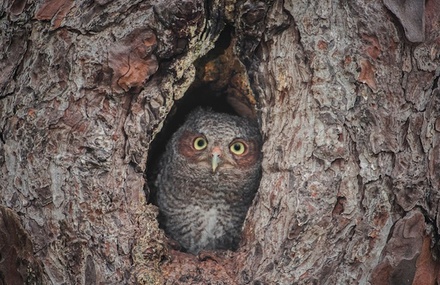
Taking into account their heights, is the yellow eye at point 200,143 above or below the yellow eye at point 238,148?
below

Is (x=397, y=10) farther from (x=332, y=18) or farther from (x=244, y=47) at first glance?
(x=244, y=47)

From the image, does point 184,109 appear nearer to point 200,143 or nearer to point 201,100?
point 201,100

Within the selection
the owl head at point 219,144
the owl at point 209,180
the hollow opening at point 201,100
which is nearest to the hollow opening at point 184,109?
the hollow opening at point 201,100

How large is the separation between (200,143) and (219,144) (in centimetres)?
17

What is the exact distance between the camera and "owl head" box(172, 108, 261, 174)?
422 centimetres

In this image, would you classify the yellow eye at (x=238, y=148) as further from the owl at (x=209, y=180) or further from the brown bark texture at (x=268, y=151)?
the brown bark texture at (x=268, y=151)

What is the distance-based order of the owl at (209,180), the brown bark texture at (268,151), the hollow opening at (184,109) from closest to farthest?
the brown bark texture at (268,151)
the owl at (209,180)
the hollow opening at (184,109)

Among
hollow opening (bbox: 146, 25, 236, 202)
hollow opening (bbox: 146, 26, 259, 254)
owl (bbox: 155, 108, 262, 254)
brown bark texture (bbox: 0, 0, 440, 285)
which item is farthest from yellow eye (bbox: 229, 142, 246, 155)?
brown bark texture (bbox: 0, 0, 440, 285)

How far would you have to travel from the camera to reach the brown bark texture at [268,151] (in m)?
3.08

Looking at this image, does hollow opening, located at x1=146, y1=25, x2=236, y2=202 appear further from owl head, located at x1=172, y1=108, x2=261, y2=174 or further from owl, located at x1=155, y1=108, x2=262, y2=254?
owl head, located at x1=172, y1=108, x2=261, y2=174

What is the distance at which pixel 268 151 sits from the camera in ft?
11.1

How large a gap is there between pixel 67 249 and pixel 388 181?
169cm

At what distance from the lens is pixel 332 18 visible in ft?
10.6

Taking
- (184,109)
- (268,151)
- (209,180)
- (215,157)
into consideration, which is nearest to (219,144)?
(215,157)
